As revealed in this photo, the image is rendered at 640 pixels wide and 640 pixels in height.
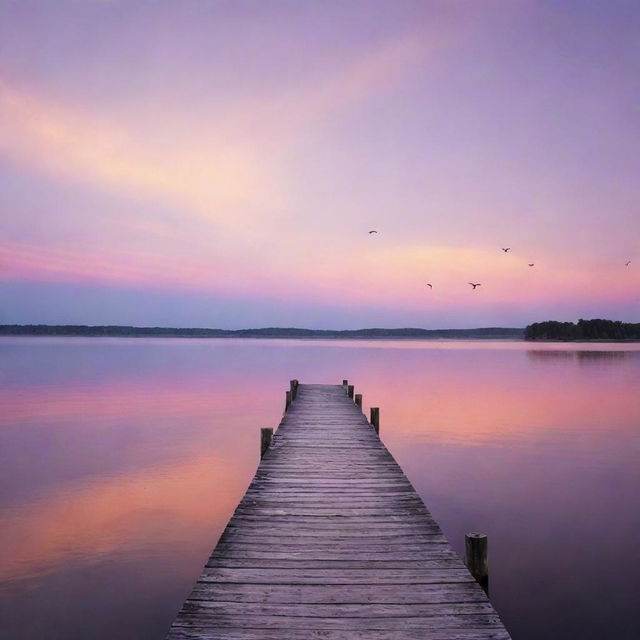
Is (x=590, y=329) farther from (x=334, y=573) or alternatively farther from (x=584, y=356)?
(x=334, y=573)

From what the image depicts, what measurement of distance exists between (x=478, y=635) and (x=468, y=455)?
12568 millimetres

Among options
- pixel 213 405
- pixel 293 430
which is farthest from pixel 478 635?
pixel 213 405

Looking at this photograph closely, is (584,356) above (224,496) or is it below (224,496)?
above

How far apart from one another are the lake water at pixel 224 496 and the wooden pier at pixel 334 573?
206 centimetres

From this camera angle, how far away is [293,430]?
43.2 ft

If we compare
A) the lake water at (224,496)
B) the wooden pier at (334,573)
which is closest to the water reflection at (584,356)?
the lake water at (224,496)

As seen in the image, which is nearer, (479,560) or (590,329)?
(479,560)

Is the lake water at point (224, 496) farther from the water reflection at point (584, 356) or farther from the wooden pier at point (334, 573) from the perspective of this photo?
the water reflection at point (584, 356)

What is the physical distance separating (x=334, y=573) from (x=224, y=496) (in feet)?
24.3

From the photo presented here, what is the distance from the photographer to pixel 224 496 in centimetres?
1192

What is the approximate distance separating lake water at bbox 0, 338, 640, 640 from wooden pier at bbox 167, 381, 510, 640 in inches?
81.2

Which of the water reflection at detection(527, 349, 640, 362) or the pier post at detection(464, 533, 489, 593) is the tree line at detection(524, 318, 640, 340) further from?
the pier post at detection(464, 533, 489, 593)

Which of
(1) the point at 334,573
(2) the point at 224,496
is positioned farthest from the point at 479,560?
(2) the point at 224,496

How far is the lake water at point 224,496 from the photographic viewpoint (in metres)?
7.22
